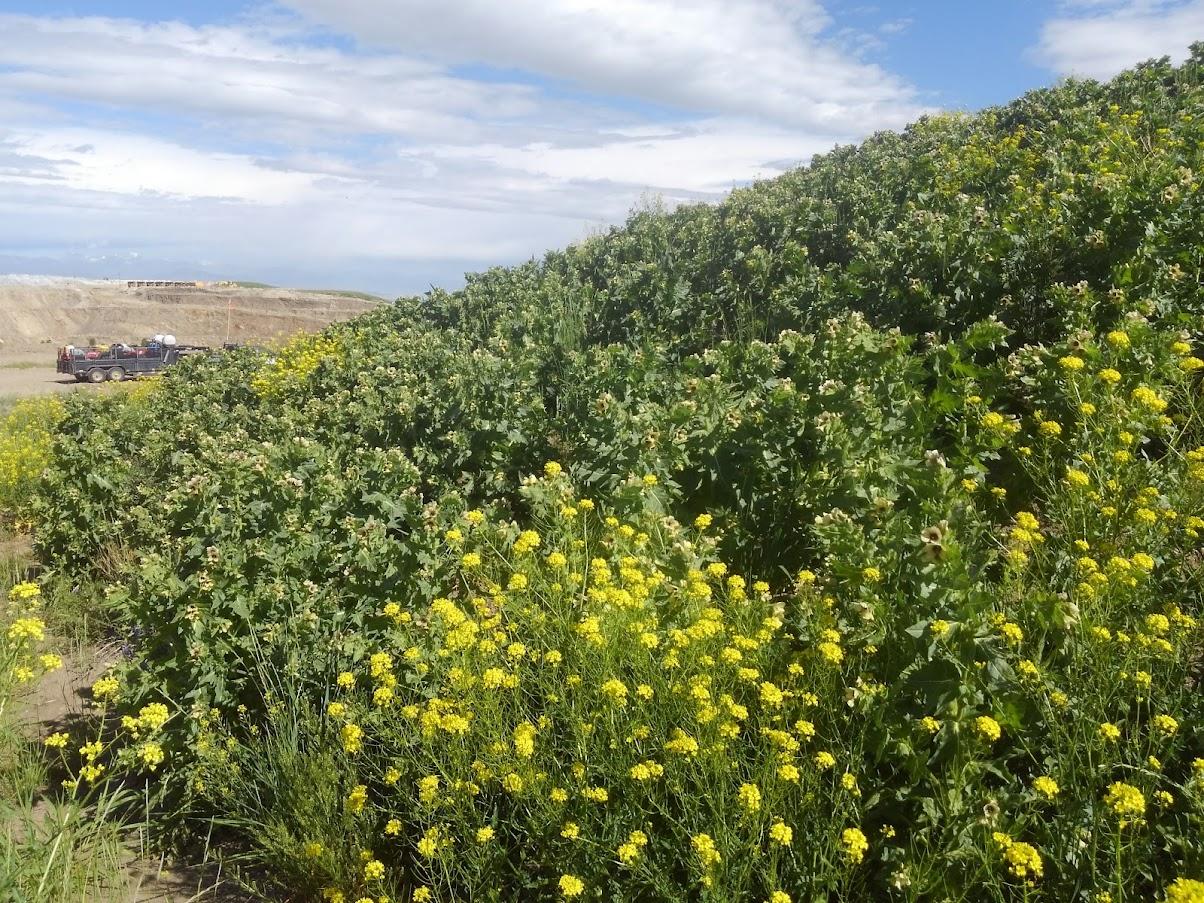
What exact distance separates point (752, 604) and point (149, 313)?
176 feet

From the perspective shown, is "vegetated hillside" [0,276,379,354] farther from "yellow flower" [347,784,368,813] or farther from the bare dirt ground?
"yellow flower" [347,784,368,813]

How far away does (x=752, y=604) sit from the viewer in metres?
3.79

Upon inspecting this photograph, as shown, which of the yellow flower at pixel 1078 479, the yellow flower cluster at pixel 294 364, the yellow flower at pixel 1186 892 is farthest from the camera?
the yellow flower cluster at pixel 294 364

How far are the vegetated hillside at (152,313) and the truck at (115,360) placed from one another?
41.7 feet

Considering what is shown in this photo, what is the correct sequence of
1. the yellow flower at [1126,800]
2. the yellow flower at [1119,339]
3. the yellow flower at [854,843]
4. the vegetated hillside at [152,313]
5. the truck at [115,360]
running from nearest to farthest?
1. the yellow flower at [1126,800]
2. the yellow flower at [854,843]
3. the yellow flower at [1119,339]
4. the truck at [115,360]
5. the vegetated hillside at [152,313]

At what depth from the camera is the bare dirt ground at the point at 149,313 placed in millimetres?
46781

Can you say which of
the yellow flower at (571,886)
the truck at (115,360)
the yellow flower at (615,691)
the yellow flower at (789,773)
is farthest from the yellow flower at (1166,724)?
the truck at (115,360)

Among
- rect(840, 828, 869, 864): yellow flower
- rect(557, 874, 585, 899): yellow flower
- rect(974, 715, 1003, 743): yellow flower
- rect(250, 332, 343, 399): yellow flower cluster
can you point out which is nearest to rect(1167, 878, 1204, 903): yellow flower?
rect(974, 715, 1003, 743): yellow flower

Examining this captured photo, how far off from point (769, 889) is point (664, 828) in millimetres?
480

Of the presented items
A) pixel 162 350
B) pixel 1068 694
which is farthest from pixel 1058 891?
pixel 162 350

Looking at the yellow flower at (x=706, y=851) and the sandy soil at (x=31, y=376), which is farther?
the sandy soil at (x=31, y=376)

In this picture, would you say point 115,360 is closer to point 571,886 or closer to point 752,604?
point 752,604

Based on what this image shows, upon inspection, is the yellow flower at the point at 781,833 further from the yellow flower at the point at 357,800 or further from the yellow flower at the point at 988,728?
the yellow flower at the point at 357,800

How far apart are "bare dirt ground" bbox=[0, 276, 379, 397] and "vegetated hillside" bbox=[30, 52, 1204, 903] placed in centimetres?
4083
